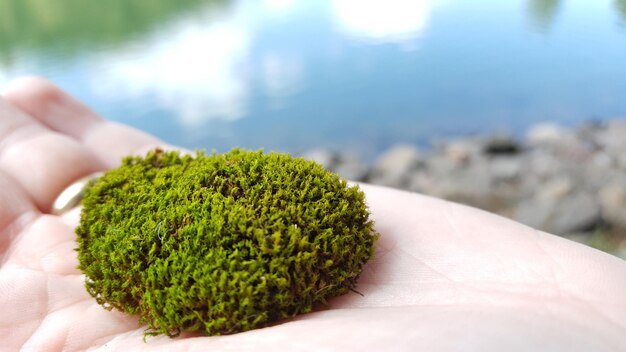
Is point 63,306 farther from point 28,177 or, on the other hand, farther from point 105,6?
point 105,6

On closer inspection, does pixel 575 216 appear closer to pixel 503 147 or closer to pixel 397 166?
pixel 503 147

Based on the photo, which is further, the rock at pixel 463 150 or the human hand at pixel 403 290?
the rock at pixel 463 150

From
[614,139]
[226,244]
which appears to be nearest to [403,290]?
[226,244]

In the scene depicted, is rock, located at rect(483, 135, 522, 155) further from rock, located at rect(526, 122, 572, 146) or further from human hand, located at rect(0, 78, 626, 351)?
human hand, located at rect(0, 78, 626, 351)

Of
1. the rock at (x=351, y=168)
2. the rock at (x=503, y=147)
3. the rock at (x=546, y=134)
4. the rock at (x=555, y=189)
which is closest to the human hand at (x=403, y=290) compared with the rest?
the rock at (x=555, y=189)

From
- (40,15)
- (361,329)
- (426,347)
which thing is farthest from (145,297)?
(40,15)

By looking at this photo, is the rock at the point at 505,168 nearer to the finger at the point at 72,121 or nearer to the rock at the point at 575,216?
the rock at the point at 575,216

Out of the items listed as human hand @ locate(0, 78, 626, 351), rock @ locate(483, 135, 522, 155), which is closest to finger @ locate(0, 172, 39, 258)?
human hand @ locate(0, 78, 626, 351)
